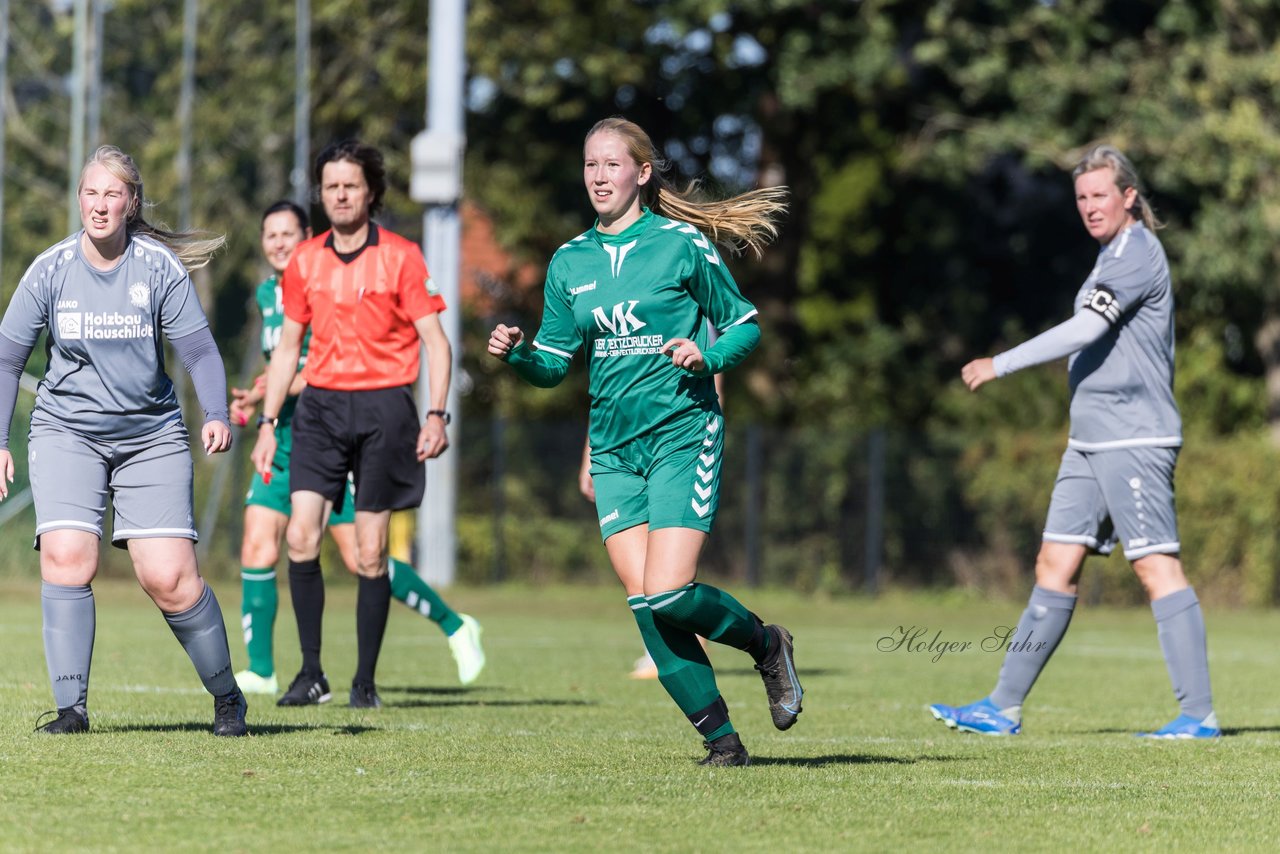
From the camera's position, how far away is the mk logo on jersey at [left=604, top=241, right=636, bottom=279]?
21.4 ft

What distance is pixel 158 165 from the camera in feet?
73.7

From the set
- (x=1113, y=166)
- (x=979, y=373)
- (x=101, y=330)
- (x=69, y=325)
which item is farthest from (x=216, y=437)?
(x=1113, y=166)

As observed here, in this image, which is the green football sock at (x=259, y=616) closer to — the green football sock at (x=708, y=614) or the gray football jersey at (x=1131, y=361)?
the green football sock at (x=708, y=614)

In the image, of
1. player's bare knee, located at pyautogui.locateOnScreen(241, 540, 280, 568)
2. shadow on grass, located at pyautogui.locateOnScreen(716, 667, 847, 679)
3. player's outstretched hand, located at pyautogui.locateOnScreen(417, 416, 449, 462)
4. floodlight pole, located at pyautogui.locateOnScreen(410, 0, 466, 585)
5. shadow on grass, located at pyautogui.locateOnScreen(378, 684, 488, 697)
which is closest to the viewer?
player's outstretched hand, located at pyautogui.locateOnScreen(417, 416, 449, 462)

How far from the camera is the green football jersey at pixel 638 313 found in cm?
645

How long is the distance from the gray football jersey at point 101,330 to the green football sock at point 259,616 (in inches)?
108

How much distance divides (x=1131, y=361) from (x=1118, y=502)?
24.6 inches

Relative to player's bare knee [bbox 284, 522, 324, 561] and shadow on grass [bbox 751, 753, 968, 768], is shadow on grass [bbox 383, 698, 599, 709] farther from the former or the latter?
shadow on grass [bbox 751, 753, 968, 768]

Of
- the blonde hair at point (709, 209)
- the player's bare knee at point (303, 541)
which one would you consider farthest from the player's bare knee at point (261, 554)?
the blonde hair at point (709, 209)

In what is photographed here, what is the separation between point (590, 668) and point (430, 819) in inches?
259

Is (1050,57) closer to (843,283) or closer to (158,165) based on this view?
(843,283)

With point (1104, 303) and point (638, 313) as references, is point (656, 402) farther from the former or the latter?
point (1104, 303)

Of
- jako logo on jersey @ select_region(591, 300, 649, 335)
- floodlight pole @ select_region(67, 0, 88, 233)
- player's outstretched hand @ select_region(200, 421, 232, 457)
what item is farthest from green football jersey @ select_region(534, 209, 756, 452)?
floodlight pole @ select_region(67, 0, 88, 233)

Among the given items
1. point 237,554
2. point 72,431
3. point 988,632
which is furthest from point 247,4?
point 72,431
